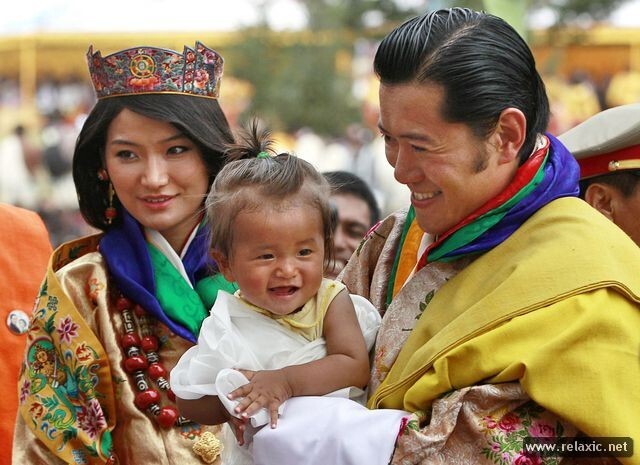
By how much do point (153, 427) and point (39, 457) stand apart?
0.37 metres

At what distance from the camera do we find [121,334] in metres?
3.46

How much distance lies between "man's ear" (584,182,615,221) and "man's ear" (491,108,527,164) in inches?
27.0

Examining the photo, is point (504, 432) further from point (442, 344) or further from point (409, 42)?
point (409, 42)

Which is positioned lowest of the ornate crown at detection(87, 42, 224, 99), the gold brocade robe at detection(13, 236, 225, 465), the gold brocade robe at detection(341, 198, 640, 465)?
Answer: the gold brocade robe at detection(13, 236, 225, 465)

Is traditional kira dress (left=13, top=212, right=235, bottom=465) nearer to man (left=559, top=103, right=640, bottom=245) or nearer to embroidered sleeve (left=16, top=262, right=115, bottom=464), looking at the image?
embroidered sleeve (left=16, top=262, right=115, bottom=464)

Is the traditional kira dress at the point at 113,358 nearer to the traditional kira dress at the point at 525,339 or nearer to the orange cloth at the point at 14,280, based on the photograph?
the orange cloth at the point at 14,280

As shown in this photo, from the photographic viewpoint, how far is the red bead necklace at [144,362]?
11.0 ft

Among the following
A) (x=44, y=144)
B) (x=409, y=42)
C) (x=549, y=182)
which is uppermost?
(x=409, y=42)

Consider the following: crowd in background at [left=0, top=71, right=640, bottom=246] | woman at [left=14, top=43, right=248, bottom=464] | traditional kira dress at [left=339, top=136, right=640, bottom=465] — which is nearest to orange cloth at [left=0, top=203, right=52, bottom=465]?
woman at [left=14, top=43, right=248, bottom=464]

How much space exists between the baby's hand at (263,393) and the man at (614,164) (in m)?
1.22

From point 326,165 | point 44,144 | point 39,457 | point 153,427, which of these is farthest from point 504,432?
point 44,144

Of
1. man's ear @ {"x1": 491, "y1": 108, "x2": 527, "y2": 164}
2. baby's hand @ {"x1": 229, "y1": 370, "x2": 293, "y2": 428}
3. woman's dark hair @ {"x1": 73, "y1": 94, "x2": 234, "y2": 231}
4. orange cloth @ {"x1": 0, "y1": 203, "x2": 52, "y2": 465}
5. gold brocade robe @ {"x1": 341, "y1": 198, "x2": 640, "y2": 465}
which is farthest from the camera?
orange cloth @ {"x1": 0, "y1": 203, "x2": 52, "y2": 465}

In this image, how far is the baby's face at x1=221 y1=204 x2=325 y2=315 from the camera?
2.59 metres

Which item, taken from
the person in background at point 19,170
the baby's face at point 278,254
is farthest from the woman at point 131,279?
the person in background at point 19,170
